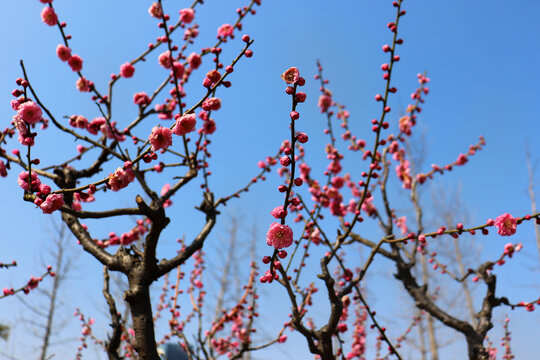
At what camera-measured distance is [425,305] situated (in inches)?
167

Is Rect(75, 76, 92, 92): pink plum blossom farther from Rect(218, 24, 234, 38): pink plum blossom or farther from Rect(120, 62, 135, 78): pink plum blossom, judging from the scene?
Rect(218, 24, 234, 38): pink plum blossom

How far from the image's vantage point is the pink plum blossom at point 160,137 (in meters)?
1.95

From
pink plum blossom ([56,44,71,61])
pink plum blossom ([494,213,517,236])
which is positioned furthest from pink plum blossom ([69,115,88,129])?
pink plum blossom ([494,213,517,236])

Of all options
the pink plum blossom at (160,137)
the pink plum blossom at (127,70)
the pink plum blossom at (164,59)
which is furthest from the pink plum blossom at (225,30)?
the pink plum blossom at (160,137)

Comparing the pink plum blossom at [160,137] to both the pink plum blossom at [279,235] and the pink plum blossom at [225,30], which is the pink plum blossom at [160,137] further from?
the pink plum blossom at [225,30]

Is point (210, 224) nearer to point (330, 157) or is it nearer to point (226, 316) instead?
point (330, 157)

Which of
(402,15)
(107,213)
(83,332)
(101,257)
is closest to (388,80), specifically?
(402,15)

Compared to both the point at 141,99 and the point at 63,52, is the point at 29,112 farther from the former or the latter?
the point at 141,99

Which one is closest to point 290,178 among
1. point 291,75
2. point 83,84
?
point 291,75

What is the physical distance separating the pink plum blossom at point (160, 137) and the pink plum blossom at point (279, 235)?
766 mm

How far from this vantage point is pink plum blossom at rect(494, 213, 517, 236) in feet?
7.43

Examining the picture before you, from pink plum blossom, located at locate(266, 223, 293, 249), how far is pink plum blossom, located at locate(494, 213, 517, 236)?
1.40 meters

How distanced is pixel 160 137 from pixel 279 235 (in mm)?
845

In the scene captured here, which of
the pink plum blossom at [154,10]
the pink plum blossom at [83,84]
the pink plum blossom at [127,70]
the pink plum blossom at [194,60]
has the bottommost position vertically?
the pink plum blossom at [83,84]
